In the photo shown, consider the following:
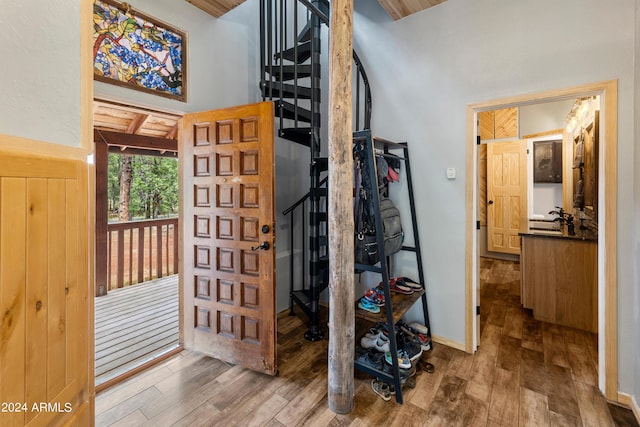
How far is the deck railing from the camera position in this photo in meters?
4.13

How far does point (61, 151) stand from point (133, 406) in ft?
5.96

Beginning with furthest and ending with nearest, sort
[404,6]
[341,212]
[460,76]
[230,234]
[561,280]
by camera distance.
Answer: [561,280] → [404,6] → [460,76] → [230,234] → [341,212]

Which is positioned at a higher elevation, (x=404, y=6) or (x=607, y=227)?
(x=404, y=6)

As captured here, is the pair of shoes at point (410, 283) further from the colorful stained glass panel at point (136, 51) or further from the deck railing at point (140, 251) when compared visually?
the deck railing at point (140, 251)

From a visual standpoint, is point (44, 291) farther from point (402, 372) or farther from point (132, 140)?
point (132, 140)

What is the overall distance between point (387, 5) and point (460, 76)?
0.90 m

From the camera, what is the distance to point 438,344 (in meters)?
2.46

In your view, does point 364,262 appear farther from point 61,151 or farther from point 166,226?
point 166,226

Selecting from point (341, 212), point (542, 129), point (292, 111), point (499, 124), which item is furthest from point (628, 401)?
point (499, 124)

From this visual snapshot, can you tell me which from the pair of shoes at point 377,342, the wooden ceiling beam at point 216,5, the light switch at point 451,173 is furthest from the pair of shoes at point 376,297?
the wooden ceiling beam at point 216,5

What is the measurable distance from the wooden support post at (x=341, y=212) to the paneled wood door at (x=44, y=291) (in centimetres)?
120

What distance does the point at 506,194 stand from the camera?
4.91m

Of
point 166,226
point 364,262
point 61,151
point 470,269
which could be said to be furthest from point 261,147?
point 166,226

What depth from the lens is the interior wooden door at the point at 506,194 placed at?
4.77m
